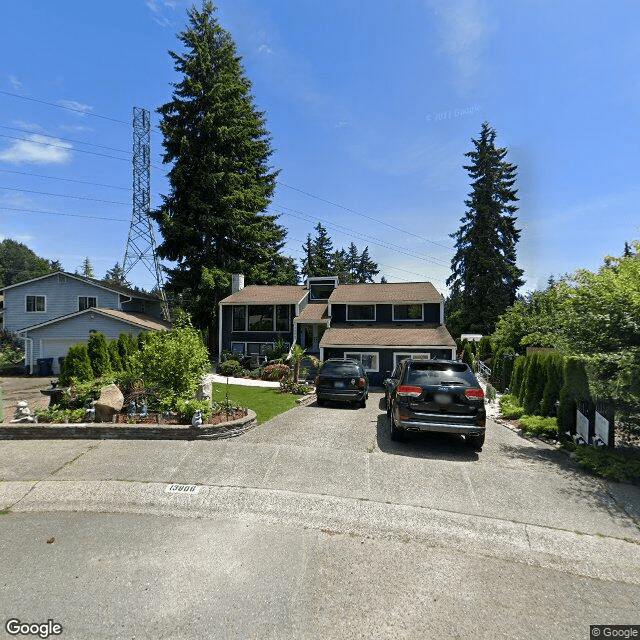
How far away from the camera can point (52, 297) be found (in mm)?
28844

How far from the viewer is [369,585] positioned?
361 centimetres

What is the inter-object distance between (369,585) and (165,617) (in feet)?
6.06

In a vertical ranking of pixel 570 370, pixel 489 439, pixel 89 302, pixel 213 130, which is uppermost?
pixel 213 130

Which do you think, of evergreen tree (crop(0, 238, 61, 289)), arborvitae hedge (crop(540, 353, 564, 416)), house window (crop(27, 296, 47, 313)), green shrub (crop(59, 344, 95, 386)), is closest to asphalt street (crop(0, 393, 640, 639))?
A: arborvitae hedge (crop(540, 353, 564, 416))

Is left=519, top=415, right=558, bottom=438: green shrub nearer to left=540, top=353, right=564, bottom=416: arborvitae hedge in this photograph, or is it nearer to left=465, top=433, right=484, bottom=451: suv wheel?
left=540, top=353, right=564, bottom=416: arborvitae hedge

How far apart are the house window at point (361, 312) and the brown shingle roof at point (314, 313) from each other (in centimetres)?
196

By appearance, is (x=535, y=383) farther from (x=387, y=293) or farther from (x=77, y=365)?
(x=77, y=365)

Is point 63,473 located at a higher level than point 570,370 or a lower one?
lower

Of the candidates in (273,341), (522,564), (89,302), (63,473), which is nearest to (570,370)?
(522,564)

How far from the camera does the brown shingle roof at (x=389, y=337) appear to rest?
20766 mm

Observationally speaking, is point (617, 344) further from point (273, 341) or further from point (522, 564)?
point (273, 341)

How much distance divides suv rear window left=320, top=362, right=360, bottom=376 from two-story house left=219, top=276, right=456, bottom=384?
749cm

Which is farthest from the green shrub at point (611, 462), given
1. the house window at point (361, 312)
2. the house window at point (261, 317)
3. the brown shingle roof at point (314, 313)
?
the house window at point (261, 317)

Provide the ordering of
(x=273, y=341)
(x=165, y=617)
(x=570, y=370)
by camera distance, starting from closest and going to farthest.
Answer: (x=165, y=617) → (x=570, y=370) → (x=273, y=341)
